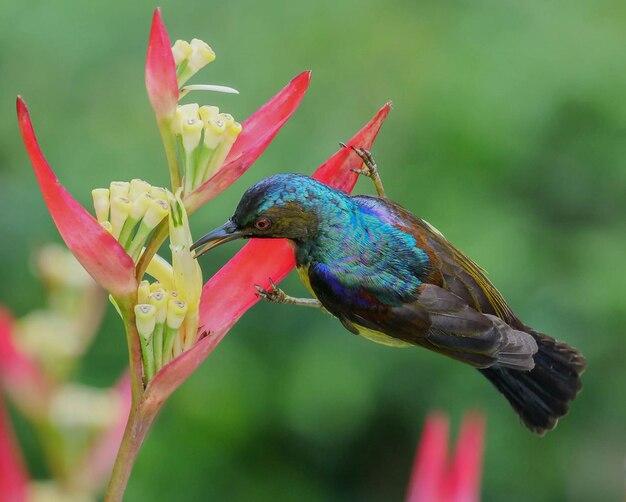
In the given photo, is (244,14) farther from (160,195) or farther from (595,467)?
(160,195)

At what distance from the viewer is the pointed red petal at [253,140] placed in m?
0.72

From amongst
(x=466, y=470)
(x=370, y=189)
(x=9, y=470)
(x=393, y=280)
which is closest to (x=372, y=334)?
(x=393, y=280)

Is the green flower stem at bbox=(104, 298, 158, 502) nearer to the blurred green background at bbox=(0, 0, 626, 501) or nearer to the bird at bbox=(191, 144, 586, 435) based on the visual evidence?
the bird at bbox=(191, 144, 586, 435)

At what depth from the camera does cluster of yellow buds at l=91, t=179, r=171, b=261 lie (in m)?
0.71

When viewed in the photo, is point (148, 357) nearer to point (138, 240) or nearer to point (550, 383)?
point (138, 240)

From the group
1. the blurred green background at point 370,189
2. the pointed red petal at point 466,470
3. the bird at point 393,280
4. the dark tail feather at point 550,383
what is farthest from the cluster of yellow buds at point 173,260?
the blurred green background at point 370,189

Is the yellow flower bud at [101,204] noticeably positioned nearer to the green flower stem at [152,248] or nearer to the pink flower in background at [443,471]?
the green flower stem at [152,248]

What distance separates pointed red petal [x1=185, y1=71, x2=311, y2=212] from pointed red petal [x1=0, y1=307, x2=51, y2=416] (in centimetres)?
21

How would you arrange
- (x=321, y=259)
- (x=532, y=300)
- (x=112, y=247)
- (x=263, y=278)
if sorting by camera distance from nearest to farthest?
(x=112, y=247)
(x=263, y=278)
(x=321, y=259)
(x=532, y=300)

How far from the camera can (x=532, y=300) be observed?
2037mm

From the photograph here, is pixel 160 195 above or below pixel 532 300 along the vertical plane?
above

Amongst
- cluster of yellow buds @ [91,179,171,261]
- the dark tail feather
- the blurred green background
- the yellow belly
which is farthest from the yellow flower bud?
the blurred green background

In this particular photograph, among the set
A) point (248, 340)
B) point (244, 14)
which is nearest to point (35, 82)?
point (244, 14)

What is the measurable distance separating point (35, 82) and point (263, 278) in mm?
1692
